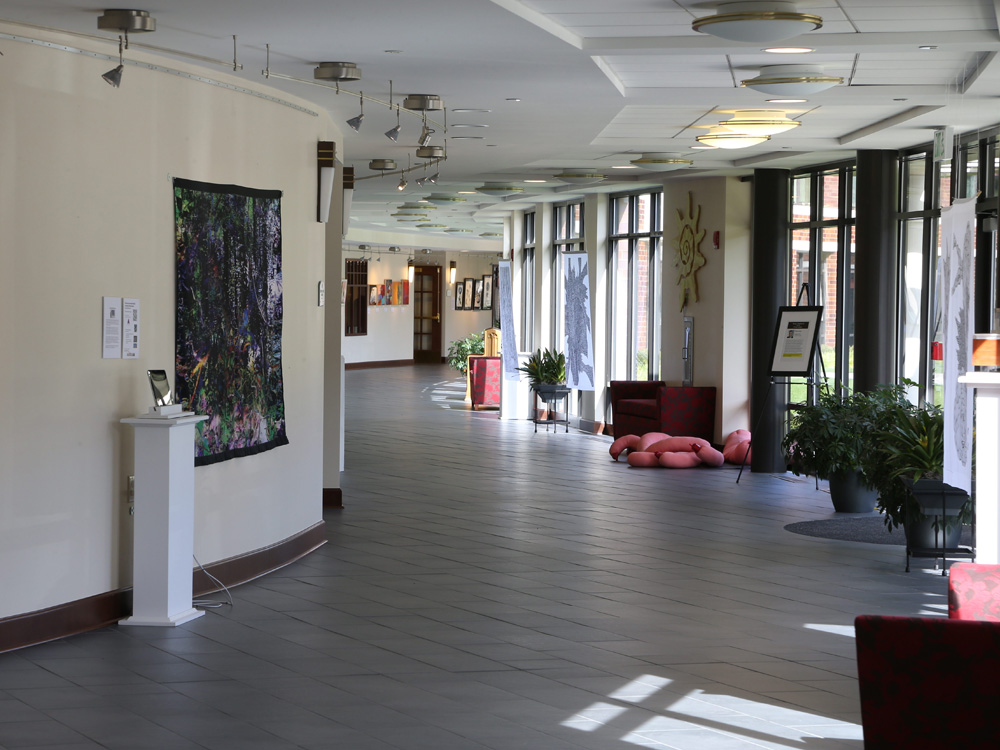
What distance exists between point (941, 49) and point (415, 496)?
5.98 m

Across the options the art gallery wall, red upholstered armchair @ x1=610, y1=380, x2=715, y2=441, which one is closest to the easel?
red upholstered armchair @ x1=610, y1=380, x2=715, y2=441

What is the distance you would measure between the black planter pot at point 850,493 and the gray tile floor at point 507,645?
0.16 metres

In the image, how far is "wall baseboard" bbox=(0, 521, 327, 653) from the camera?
219 inches

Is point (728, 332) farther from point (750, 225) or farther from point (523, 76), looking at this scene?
point (523, 76)

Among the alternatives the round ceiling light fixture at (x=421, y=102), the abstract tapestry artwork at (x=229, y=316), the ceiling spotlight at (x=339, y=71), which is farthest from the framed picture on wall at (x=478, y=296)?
the ceiling spotlight at (x=339, y=71)

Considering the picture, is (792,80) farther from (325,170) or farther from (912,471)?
(325,170)

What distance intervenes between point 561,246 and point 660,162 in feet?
20.4

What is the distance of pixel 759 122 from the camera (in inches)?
369

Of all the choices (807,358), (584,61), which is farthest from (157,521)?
(807,358)

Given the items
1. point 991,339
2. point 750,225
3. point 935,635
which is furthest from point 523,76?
point 750,225

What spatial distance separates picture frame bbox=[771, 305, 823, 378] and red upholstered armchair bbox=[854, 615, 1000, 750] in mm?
8682

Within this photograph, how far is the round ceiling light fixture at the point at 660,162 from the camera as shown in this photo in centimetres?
1173

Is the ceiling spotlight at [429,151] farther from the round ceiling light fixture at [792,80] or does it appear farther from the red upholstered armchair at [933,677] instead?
the red upholstered armchair at [933,677]

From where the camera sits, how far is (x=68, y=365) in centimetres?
576
